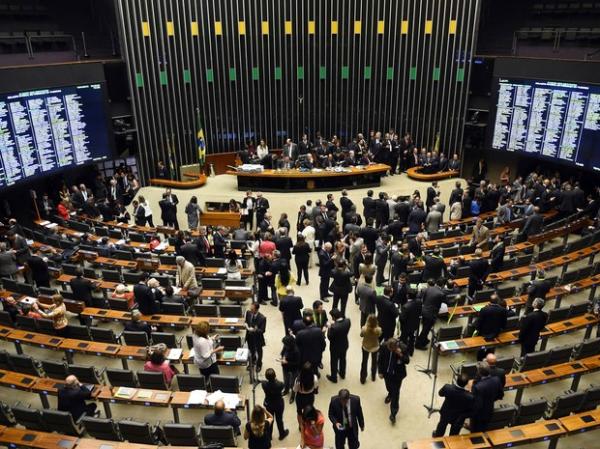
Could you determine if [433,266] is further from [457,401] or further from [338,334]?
[457,401]

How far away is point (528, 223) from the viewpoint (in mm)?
11086

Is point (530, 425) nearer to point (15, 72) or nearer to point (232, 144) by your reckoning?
point (15, 72)

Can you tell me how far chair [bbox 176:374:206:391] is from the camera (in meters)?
6.54

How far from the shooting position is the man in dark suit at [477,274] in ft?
29.6

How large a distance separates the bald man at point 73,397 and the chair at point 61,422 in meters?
0.13

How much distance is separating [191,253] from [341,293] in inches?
127

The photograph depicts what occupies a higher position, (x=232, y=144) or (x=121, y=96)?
(x=121, y=96)

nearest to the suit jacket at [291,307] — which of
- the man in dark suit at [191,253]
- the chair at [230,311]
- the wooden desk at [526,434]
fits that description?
the chair at [230,311]

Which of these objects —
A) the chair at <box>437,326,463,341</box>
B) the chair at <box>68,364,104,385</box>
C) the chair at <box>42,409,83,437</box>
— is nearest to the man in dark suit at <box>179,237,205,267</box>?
the chair at <box>68,364,104,385</box>

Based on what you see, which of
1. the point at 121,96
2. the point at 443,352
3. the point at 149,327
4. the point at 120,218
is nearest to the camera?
the point at 443,352

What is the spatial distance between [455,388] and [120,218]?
34.6 ft

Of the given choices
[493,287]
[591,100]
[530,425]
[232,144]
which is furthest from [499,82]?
[530,425]

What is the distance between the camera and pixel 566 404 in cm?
627

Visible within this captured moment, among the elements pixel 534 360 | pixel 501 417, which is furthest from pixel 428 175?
pixel 501 417
